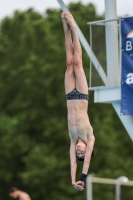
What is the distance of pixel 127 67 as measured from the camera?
21.9 metres

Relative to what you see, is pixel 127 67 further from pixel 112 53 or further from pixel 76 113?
pixel 76 113

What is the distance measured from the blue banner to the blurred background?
2551cm

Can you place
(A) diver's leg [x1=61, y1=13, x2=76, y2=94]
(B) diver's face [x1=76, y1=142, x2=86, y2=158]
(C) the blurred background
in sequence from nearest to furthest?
(B) diver's face [x1=76, y1=142, x2=86, y2=158] < (A) diver's leg [x1=61, y1=13, x2=76, y2=94] < (C) the blurred background

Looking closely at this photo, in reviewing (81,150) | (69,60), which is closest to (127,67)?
(69,60)

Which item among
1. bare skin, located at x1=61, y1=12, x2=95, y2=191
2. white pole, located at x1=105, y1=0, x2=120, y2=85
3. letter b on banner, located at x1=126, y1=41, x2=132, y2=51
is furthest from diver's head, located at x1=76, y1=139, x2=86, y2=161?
white pole, located at x1=105, y1=0, x2=120, y2=85

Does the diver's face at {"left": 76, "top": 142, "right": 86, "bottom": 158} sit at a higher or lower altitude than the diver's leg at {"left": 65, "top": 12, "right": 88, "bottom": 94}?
lower

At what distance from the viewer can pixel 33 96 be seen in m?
50.3

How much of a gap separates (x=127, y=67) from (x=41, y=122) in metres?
27.9

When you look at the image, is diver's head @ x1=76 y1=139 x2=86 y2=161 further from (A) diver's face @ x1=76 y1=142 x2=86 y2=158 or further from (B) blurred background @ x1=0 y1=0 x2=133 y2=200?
(B) blurred background @ x1=0 y1=0 x2=133 y2=200

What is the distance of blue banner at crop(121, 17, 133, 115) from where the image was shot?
21.8 metres

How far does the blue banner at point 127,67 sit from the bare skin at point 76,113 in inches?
144

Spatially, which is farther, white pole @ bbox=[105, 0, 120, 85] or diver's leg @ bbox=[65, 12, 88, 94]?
white pole @ bbox=[105, 0, 120, 85]

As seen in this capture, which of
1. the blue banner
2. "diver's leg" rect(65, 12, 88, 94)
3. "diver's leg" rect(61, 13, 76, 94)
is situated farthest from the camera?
the blue banner

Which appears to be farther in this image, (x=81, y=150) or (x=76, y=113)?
(x=76, y=113)
